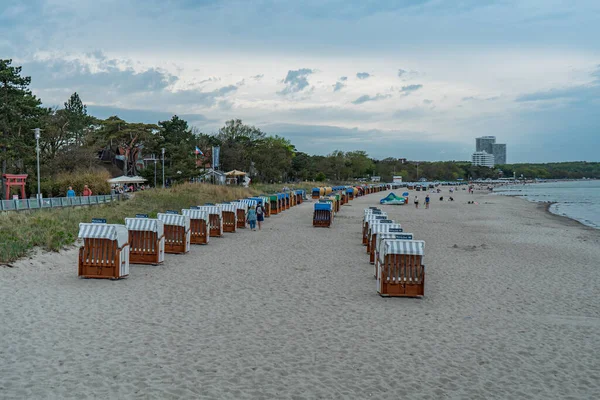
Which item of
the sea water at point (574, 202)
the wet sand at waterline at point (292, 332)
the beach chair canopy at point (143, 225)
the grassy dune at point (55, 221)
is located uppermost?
the beach chair canopy at point (143, 225)

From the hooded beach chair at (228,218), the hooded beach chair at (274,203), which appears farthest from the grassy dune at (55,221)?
the hooded beach chair at (274,203)

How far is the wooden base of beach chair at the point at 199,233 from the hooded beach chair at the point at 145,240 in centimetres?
427

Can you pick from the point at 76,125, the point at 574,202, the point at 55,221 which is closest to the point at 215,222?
the point at 55,221

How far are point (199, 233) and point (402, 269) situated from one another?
9465 millimetres

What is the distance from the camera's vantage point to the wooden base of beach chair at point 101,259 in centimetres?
1188

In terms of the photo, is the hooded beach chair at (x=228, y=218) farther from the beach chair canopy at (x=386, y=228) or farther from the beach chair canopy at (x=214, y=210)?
the beach chair canopy at (x=386, y=228)

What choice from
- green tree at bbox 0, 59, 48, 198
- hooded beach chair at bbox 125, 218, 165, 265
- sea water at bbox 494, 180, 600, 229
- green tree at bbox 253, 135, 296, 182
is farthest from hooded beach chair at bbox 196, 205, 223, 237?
green tree at bbox 253, 135, 296, 182

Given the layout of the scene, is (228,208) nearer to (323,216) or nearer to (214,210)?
(214,210)

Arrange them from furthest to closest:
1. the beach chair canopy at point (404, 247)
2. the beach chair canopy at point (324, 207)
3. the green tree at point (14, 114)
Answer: the green tree at point (14, 114)
the beach chair canopy at point (324, 207)
the beach chair canopy at point (404, 247)

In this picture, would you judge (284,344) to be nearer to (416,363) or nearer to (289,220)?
(416,363)

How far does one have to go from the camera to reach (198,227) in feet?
61.2

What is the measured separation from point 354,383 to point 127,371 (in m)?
2.65

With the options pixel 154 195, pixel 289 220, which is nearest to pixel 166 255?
pixel 289 220

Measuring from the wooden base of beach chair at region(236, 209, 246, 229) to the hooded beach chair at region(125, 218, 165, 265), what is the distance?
1021 cm
